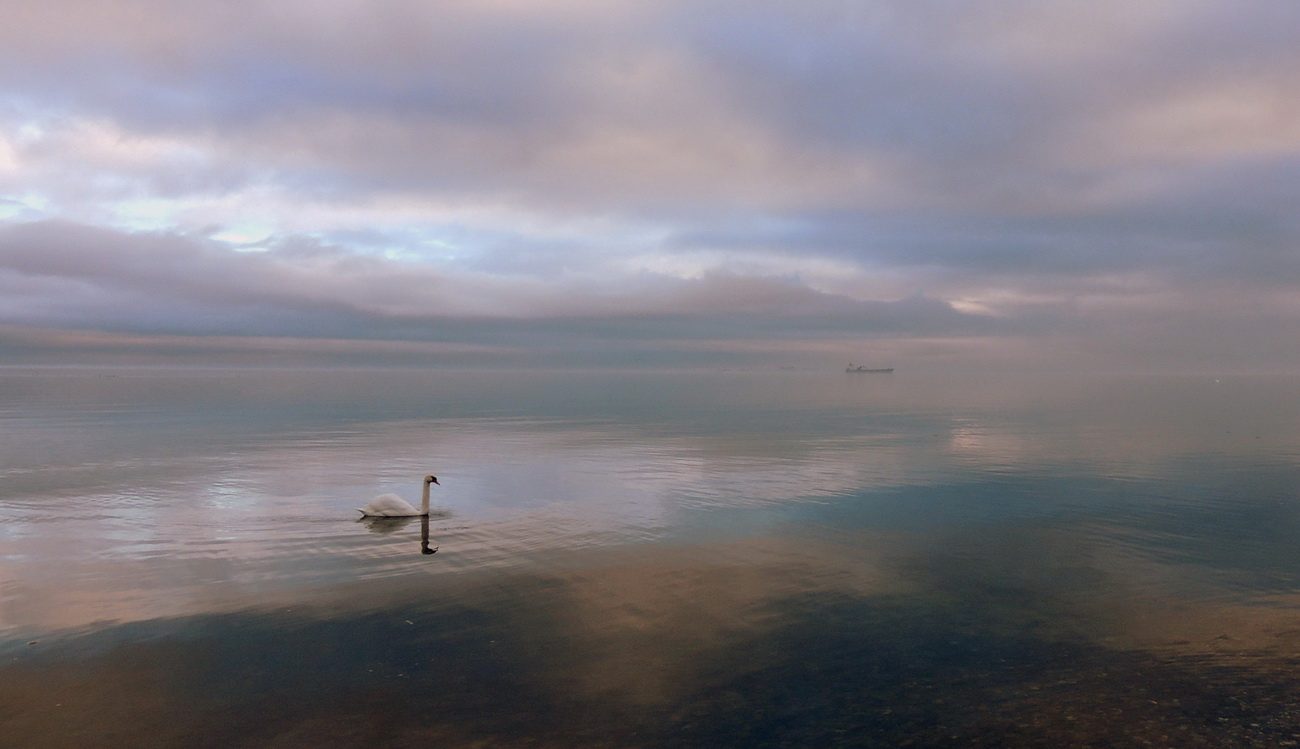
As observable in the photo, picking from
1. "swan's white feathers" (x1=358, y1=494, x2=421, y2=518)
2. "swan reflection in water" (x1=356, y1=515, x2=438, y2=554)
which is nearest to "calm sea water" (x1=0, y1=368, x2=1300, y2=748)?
"swan reflection in water" (x1=356, y1=515, x2=438, y2=554)

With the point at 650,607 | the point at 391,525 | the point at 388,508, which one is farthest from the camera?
the point at 388,508

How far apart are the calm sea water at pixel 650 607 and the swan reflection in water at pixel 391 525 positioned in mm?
197

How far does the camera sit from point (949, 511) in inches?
1297

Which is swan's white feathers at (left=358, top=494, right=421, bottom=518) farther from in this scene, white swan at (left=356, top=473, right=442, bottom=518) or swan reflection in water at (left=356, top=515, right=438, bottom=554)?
swan reflection in water at (left=356, top=515, right=438, bottom=554)

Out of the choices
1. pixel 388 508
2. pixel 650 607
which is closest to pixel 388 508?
pixel 388 508

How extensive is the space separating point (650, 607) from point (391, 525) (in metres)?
13.5

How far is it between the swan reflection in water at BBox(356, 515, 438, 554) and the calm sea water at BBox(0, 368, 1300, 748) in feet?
0.65

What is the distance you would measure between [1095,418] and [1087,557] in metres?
76.0

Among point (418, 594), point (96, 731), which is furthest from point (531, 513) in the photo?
point (96, 731)

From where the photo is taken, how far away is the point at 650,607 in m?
19.7

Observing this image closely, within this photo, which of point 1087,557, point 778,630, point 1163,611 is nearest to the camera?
point 778,630

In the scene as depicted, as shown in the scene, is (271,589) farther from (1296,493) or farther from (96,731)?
(1296,493)

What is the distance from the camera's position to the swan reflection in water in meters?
27.9

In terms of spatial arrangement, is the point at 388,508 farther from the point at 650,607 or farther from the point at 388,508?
the point at 650,607
